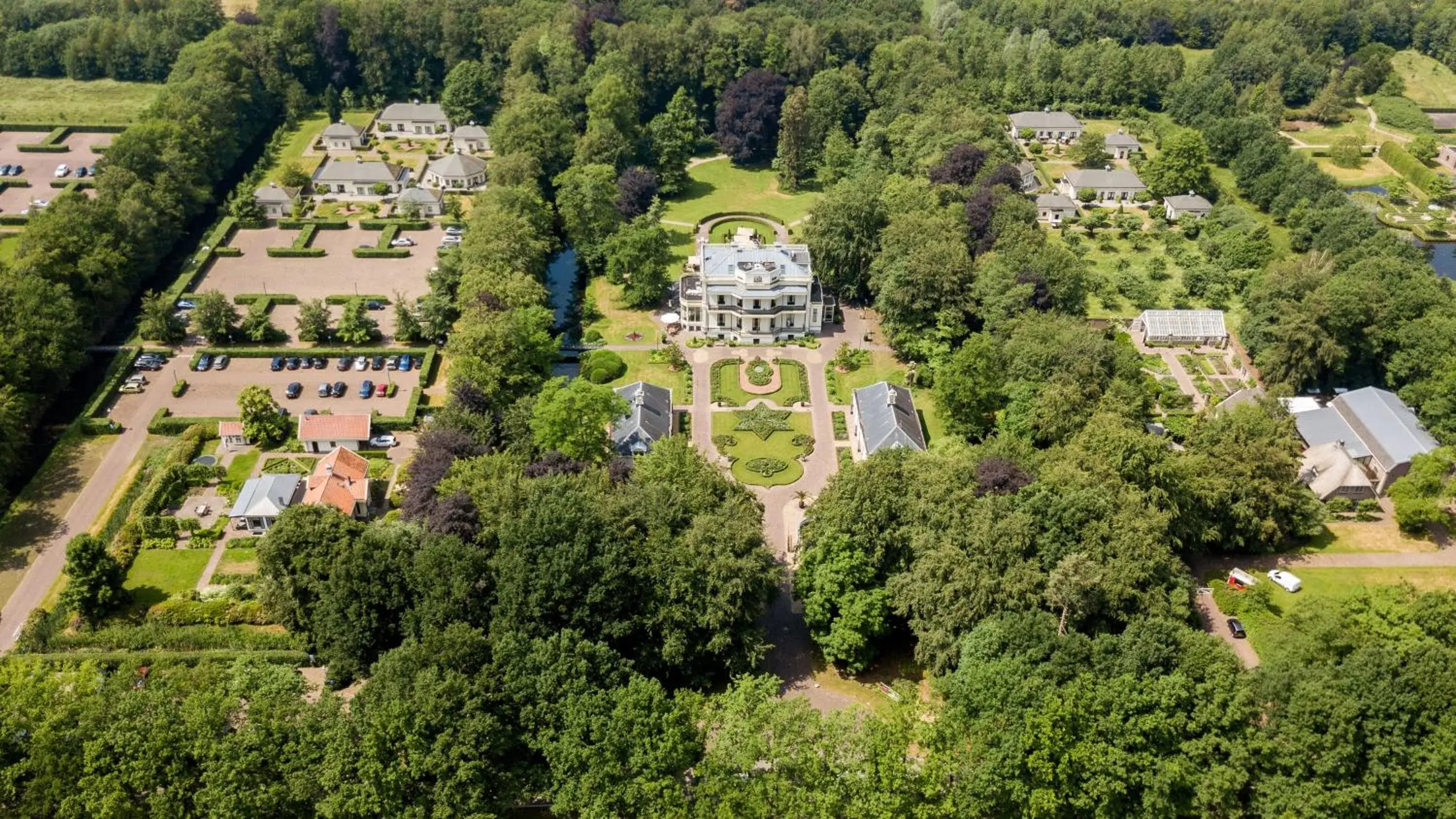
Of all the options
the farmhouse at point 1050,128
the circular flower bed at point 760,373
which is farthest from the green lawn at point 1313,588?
the farmhouse at point 1050,128

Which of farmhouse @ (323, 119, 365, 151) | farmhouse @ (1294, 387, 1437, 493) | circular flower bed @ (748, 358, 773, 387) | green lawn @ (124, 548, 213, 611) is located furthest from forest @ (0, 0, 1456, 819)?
farmhouse @ (323, 119, 365, 151)

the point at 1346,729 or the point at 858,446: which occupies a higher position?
the point at 1346,729

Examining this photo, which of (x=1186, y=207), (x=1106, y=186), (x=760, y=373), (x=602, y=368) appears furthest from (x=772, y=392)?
(x=1186, y=207)

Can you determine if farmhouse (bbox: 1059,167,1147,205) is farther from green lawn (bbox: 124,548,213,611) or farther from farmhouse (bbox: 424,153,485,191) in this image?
green lawn (bbox: 124,548,213,611)

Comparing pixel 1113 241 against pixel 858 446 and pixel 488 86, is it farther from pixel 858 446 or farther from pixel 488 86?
pixel 488 86

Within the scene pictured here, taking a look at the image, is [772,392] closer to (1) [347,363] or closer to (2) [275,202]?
(1) [347,363]

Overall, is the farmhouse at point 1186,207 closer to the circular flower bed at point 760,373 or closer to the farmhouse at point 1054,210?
the farmhouse at point 1054,210

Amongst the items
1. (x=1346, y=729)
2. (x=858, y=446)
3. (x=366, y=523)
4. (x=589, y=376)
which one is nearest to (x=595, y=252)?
(x=589, y=376)
